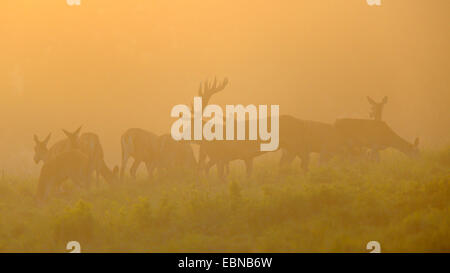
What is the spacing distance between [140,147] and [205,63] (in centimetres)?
1014

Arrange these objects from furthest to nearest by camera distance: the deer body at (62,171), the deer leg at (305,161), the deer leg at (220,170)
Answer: the deer leg at (305,161)
the deer leg at (220,170)
the deer body at (62,171)

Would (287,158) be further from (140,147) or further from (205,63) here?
(205,63)

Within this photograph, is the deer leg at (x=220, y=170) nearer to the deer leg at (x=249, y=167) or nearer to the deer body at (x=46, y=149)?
the deer leg at (x=249, y=167)

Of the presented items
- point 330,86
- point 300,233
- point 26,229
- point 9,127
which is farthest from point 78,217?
point 330,86

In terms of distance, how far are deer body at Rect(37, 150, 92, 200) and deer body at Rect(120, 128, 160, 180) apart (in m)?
1.88

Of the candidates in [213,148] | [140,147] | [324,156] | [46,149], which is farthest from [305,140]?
[46,149]

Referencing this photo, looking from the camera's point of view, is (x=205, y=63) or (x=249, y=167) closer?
(x=249, y=167)

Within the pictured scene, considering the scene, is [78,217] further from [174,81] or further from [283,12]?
[283,12]

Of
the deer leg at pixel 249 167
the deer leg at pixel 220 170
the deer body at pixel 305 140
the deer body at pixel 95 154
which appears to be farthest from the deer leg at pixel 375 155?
the deer body at pixel 95 154

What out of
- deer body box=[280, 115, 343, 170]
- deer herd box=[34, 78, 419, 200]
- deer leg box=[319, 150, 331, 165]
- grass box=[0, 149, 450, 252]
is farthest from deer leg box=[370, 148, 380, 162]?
grass box=[0, 149, 450, 252]

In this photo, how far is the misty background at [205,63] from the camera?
17250 mm

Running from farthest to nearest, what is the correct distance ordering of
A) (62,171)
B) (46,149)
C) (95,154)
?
(95,154) < (46,149) < (62,171)

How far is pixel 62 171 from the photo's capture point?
436 inches

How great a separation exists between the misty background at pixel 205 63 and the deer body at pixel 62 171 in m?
4.83
